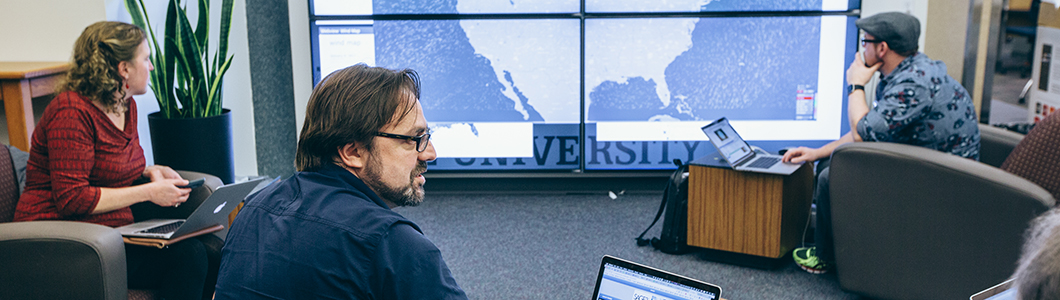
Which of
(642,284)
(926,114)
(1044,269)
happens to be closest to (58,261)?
(642,284)

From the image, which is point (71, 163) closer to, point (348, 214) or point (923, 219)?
point (348, 214)

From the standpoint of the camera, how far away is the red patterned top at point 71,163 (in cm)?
185

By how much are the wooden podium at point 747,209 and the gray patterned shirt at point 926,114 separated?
40 cm

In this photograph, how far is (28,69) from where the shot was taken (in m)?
2.31

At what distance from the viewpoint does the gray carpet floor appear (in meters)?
2.65

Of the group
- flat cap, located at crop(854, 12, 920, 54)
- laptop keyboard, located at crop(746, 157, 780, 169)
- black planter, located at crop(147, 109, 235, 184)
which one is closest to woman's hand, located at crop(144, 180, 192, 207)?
black planter, located at crop(147, 109, 235, 184)

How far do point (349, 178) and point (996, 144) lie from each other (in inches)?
97.5

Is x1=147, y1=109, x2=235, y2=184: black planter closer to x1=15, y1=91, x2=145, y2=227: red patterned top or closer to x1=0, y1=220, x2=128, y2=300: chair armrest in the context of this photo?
x1=15, y1=91, x2=145, y2=227: red patterned top

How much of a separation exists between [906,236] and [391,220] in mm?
1846

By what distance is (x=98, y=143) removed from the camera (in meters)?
1.95

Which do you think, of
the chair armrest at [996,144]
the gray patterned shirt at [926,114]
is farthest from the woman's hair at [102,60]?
the chair armrest at [996,144]

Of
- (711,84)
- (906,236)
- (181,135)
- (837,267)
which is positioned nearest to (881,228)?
(906,236)

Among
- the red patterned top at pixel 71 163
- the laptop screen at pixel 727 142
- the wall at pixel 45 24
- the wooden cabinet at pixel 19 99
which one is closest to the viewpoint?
the red patterned top at pixel 71 163

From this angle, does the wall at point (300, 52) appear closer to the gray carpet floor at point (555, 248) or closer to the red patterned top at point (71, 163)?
the gray carpet floor at point (555, 248)
